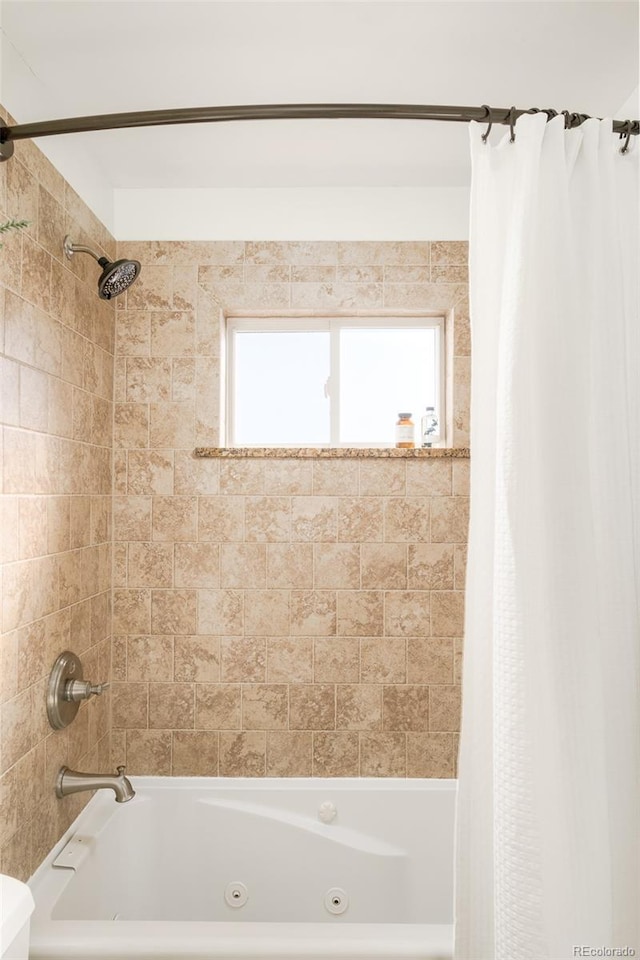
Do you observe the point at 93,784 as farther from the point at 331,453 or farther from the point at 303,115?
the point at 303,115

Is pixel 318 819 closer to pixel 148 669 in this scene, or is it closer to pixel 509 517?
pixel 148 669

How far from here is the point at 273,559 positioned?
7.53 feet

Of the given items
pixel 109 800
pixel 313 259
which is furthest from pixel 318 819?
pixel 313 259

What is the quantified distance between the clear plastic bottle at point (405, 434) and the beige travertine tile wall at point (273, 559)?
3.5 inches

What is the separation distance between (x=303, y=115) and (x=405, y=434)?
4.15ft

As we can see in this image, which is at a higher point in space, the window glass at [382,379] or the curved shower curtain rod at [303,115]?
the curved shower curtain rod at [303,115]

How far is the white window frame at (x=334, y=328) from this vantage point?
2.44 metres

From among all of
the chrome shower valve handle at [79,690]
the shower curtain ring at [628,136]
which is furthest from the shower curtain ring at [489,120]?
the chrome shower valve handle at [79,690]

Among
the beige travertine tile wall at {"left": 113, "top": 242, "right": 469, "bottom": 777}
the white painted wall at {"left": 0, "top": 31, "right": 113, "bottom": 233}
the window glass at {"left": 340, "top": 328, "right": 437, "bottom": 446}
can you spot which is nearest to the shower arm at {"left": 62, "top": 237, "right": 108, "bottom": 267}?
the white painted wall at {"left": 0, "top": 31, "right": 113, "bottom": 233}

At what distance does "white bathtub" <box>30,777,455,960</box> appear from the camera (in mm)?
1998

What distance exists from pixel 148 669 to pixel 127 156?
175cm

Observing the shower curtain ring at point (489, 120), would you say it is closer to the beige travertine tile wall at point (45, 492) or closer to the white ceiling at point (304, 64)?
the white ceiling at point (304, 64)

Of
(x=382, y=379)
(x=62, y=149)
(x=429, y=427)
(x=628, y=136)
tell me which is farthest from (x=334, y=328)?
(x=628, y=136)

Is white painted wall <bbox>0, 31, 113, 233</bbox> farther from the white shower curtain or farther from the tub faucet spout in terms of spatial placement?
the tub faucet spout
